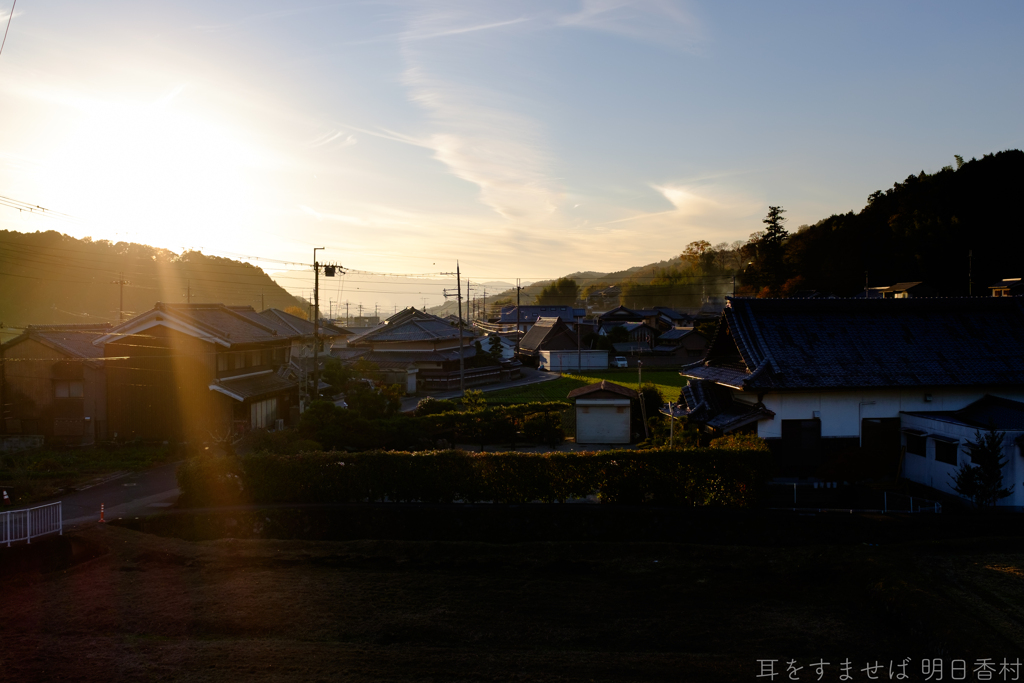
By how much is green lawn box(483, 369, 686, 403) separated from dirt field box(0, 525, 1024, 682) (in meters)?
22.0

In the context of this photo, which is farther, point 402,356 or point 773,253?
point 773,253

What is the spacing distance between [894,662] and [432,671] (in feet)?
21.9

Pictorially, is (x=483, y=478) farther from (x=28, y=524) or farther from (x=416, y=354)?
(x=416, y=354)

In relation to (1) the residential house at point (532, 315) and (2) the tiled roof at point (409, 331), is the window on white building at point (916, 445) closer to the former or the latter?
(2) the tiled roof at point (409, 331)

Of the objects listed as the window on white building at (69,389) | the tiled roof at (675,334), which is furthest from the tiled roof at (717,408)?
the tiled roof at (675,334)

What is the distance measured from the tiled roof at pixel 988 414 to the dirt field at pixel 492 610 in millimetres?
4013

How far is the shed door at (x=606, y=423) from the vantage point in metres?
26.8

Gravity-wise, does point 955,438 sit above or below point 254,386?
below

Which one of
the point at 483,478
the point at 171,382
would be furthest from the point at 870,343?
the point at 171,382

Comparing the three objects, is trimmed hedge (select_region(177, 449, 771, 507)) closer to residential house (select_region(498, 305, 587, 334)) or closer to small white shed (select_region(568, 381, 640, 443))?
small white shed (select_region(568, 381, 640, 443))

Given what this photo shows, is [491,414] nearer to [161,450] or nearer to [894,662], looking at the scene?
[161,450]

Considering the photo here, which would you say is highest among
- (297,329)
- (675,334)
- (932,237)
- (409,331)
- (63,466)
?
(932,237)

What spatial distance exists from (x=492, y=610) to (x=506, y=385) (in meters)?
38.9

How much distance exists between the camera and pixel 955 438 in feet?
53.7
